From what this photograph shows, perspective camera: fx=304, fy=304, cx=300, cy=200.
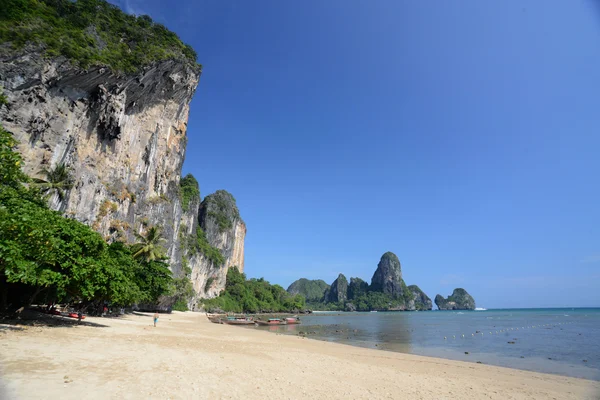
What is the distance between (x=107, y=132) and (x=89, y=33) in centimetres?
1178

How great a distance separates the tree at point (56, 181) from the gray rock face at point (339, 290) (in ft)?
587

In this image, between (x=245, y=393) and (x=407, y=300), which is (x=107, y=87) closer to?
(x=245, y=393)

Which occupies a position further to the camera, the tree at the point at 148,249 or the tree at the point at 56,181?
the tree at the point at 148,249

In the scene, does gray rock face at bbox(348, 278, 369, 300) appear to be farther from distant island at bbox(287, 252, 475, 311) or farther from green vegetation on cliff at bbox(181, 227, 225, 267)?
green vegetation on cliff at bbox(181, 227, 225, 267)

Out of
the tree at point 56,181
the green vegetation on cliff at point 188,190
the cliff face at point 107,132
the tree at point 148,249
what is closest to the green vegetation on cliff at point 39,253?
the tree at point 56,181

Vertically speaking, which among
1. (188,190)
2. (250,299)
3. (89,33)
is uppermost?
(89,33)

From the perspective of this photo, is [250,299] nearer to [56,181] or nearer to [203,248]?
[203,248]

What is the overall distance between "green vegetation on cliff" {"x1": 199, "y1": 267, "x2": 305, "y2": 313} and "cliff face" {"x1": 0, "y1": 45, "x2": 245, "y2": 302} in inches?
1185

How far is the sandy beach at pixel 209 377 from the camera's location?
6.78 meters

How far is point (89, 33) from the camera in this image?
1437 inches

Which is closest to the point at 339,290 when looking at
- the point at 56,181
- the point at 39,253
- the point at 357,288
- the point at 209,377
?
the point at 357,288

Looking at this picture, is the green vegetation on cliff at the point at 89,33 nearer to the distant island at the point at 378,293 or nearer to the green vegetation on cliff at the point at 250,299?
the green vegetation on cliff at the point at 250,299

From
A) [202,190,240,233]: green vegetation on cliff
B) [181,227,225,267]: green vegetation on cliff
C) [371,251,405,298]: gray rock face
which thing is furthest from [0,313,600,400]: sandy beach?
[371,251,405,298]: gray rock face

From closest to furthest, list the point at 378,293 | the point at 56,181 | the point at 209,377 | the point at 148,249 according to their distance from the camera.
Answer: the point at 209,377 < the point at 56,181 < the point at 148,249 < the point at 378,293
